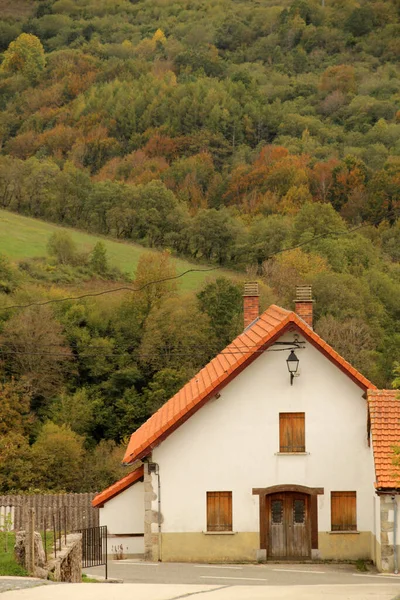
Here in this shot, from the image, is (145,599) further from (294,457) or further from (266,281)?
(266,281)

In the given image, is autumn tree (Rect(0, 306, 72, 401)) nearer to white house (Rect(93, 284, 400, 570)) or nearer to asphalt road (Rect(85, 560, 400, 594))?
white house (Rect(93, 284, 400, 570))

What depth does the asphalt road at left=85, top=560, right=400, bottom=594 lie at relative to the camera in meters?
23.4

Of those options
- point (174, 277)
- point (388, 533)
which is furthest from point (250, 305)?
point (174, 277)

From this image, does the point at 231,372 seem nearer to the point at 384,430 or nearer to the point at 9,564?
the point at 384,430

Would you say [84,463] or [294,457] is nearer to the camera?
[294,457]

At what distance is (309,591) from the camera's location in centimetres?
1819

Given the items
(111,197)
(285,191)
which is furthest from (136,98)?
(111,197)

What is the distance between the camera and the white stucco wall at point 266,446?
2912 cm

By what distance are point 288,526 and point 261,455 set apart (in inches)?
74.2

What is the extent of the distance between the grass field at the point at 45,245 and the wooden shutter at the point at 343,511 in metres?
50.2

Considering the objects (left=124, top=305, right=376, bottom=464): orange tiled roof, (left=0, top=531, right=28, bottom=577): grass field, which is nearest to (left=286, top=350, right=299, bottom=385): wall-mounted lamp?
(left=124, top=305, right=376, bottom=464): orange tiled roof

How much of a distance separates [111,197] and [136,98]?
68779 millimetres

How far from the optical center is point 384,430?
27.9 metres

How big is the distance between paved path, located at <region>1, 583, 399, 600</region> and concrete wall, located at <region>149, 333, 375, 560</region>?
9965 mm
